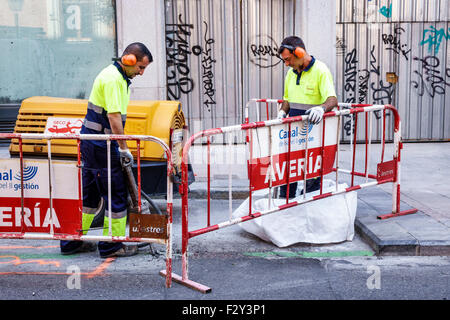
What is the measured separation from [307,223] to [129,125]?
223cm

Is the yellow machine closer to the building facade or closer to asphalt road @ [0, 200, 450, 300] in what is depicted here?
asphalt road @ [0, 200, 450, 300]

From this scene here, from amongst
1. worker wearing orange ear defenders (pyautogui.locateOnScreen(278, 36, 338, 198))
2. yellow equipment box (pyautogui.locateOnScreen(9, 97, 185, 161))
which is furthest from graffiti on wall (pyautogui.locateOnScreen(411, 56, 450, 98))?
yellow equipment box (pyautogui.locateOnScreen(9, 97, 185, 161))

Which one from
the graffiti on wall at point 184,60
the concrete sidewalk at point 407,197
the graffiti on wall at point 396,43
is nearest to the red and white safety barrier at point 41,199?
the concrete sidewalk at point 407,197

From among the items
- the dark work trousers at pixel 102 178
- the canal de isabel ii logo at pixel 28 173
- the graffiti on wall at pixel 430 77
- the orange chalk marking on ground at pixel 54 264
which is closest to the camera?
the canal de isabel ii logo at pixel 28 173

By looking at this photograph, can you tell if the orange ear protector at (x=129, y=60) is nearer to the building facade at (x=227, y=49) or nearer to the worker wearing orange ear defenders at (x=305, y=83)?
the worker wearing orange ear defenders at (x=305, y=83)

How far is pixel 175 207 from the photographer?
7.38 metres

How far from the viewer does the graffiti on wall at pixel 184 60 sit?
11047 millimetres

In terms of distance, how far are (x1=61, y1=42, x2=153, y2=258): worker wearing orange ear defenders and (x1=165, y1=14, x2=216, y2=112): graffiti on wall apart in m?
5.87

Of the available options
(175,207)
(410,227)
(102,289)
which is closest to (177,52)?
(175,207)

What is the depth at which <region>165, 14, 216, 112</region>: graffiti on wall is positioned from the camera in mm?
11047

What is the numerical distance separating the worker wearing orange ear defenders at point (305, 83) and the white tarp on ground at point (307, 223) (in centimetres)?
44

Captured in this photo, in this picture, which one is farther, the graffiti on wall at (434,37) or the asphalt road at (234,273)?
the graffiti on wall at (434,37)

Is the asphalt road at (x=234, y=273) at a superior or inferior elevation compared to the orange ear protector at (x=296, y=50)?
inferior

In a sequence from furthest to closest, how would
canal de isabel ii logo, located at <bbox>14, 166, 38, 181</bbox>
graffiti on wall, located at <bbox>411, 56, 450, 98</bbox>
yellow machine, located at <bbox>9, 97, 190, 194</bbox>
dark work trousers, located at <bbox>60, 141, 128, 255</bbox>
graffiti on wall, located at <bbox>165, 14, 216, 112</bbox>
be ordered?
graffiti on wall, located at <bbox>411, 56, 450, 98</bbox>
graffiti on wall, located at <bbox>165, 14, 216, 112</bbox>
yellow machine, located at <bbox>9, 97, 190, 194</bbox>
dark work trousers, located at <bbox>60, 141, 128, 255</bbox>
canal de isabel ii logo, located at <bbox>14, 166, 38, 181</bbox>
